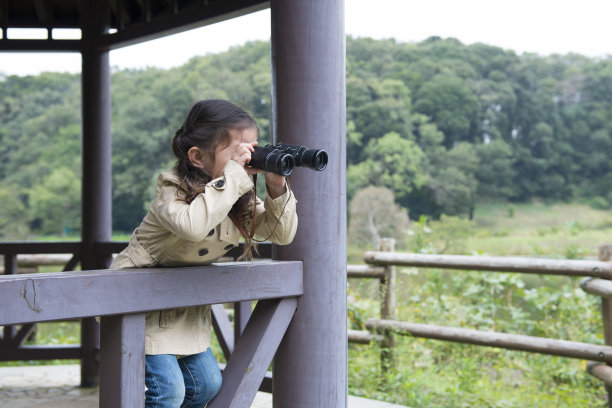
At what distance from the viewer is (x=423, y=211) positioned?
32.3 m

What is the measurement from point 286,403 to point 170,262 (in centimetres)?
69

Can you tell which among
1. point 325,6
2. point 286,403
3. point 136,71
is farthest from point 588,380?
point 136,71

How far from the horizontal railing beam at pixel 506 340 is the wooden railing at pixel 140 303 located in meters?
2.72

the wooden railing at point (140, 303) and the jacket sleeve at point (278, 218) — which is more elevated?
the jacket sleeve at point (278, 218)

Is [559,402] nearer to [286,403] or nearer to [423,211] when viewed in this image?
[286,403]

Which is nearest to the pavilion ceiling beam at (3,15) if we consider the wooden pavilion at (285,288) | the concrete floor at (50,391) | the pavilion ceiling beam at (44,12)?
the pavilion ceiling beam at (44,12)

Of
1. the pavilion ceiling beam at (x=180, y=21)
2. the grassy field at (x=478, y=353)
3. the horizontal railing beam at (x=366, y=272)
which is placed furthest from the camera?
the horizontal railing beam at (x=366, y=272)

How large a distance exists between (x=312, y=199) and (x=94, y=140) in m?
2.47

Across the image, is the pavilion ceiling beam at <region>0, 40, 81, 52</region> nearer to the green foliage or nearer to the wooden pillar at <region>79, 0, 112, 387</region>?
the wooden pillar at <region>79, 0, 112, 387</region>

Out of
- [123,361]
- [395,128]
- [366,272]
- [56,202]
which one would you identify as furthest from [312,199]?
[56,202]

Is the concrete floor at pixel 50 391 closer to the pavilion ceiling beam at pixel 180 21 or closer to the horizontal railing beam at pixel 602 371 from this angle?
the horizontal railing beam at pixel 602 371

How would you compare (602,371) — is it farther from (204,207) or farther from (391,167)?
(391,167)

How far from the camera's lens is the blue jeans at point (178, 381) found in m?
1.97

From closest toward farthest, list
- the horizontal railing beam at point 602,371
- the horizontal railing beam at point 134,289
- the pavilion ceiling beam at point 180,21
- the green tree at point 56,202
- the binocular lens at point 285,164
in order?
the horizontal railing beam at point 134,289 < the binocular lens at point 285,164 < the pavilion ceiling beam at point 180,21 < the horizontal railing beam at point 602,371 < the green tree at point 56,202
